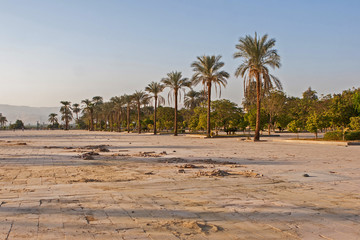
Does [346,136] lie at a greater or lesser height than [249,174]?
greater

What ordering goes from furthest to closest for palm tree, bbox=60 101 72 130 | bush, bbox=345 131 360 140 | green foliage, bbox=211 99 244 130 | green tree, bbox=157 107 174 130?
palm tree, bbox=60 101 72 130, green tree, bbox=157 107 174 130, green foliage, bbox=211 99 244 130, bush, bbox=345 131 360 140

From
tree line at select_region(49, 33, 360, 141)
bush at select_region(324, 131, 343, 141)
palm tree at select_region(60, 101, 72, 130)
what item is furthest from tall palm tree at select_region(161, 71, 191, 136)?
palm tree at select_region(60, 101, 72, 130)

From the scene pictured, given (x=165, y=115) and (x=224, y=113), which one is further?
(x=165, y=115)

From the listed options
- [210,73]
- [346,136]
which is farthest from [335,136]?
[210,73]

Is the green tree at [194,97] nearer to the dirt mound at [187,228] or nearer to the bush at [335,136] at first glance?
the bush at [335,136]

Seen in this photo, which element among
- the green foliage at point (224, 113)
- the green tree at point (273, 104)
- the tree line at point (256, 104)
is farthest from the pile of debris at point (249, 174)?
the green tree at point (273, 104)

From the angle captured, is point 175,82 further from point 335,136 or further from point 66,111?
point 66,111

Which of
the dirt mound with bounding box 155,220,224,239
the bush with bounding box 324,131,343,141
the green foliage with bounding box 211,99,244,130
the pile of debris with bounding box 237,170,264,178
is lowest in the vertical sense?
the dirt mound with bounding box 155,220,224,239

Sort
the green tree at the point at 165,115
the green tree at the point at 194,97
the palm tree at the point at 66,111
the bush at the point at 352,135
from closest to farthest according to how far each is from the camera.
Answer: the bush at the point at 352,135, the green tree at the point at 165,115, the green tree at the point at 194,97, the palm tree at the point at 66,111

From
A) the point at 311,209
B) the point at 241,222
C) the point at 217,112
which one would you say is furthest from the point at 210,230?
the point at 217,112

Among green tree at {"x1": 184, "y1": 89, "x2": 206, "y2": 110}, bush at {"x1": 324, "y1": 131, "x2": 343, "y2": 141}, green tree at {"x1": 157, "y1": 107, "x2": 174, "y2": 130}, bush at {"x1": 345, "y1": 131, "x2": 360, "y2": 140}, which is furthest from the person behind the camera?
green tree at {"x1": 184, "y1": 89, "x2": 206, "y2": 110}

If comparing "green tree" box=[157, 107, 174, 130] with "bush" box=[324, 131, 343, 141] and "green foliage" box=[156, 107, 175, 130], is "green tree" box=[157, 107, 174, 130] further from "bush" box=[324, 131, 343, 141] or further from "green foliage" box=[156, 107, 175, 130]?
"bush" box=[324, 131, 343, 141]

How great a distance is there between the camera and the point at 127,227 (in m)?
4.88

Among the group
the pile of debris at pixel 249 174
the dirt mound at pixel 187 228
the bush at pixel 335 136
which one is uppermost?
the bush at pixel 335 136
